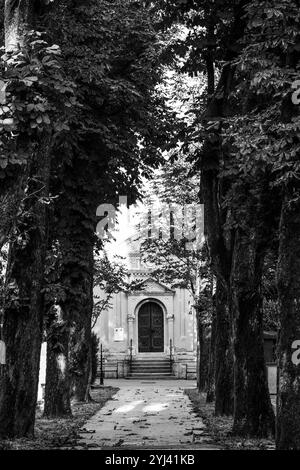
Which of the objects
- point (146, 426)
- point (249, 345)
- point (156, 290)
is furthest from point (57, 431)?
point (156, 290)

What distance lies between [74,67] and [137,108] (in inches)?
156

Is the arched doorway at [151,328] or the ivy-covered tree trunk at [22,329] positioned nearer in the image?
the ivy-covered tree trunk at [22,329]

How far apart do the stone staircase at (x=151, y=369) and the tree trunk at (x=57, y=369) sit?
2308 cm

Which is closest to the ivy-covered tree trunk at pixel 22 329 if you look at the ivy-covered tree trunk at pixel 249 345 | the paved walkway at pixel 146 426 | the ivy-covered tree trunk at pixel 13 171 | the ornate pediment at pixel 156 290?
the paved walkway at pixel 146 426

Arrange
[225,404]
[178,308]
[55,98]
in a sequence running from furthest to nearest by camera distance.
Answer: [178,308], [225,404], [55,98]

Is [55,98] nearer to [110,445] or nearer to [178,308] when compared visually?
[110,445]

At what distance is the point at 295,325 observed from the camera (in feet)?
28.7

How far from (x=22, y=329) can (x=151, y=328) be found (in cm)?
3471

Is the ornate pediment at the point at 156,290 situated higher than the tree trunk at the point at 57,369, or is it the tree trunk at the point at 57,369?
the ornate pediment at the point at 156,290

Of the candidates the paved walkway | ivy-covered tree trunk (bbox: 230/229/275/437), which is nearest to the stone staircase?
the paved walkway

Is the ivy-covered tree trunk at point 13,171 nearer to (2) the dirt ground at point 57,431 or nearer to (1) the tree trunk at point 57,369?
(2) the dirt ground at point 57,431

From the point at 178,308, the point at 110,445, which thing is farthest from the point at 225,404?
the point at 178,308

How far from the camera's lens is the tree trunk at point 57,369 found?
16219 millimetres

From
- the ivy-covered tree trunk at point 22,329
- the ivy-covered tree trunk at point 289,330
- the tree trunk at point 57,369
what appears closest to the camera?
the ivy-covered tree trunk at point 289,330
